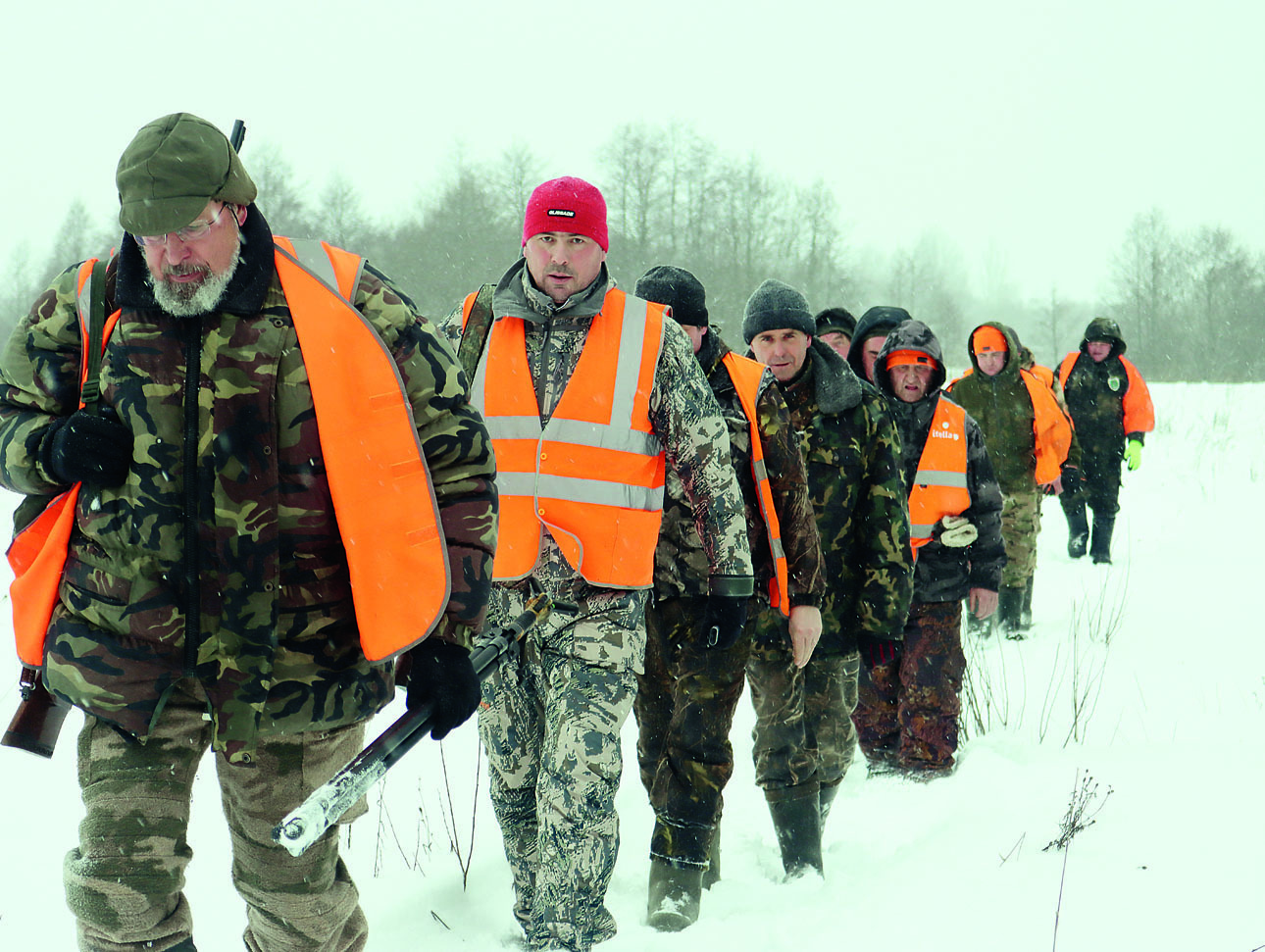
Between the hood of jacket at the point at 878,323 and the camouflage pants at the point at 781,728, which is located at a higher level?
the hood of jacket at the point at 878,323

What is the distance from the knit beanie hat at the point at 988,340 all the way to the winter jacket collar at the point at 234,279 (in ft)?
21.5

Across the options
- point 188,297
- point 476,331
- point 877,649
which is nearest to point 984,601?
point 877,649

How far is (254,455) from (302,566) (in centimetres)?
25

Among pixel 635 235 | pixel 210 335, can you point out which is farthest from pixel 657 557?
pixel 635 235

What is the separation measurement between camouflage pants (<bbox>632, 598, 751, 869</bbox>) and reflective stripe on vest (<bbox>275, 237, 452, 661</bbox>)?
1519mm

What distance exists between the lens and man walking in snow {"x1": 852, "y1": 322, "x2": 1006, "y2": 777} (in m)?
5.12

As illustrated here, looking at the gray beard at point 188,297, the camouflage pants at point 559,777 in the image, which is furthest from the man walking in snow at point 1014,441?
the gray beard at point 188,297

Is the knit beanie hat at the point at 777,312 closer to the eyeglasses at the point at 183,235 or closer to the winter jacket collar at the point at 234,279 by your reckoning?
the winter jacket collar at the point at 234,279

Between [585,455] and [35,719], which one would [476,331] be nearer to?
[585,455]

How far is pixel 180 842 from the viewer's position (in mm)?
2195

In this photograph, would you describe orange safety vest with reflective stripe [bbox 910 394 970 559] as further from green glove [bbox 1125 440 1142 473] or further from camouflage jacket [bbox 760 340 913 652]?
green glove [bbox 1125 440 1142 473]

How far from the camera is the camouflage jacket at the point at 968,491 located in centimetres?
525

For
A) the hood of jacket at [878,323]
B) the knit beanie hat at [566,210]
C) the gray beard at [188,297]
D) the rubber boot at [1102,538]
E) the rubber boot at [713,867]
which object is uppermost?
the knit beanie hat at [566,210]

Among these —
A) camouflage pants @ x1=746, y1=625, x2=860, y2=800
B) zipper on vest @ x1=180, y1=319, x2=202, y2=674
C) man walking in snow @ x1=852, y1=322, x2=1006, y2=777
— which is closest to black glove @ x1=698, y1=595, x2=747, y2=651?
camouflage pants @ x1=746, y1=625, x2=860, y2=800
